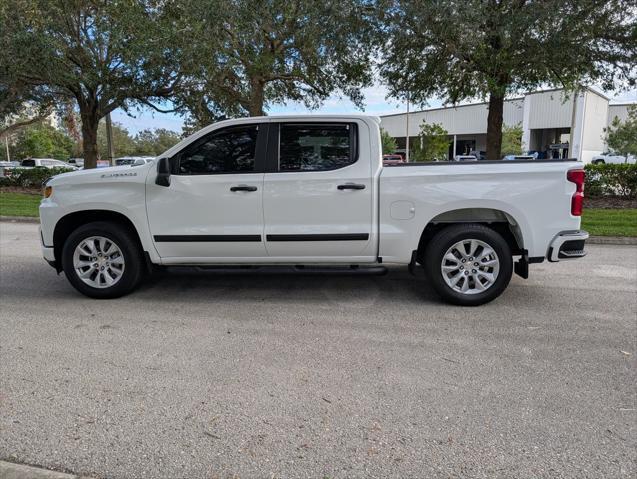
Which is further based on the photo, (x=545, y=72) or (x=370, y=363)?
(x=545, y=72)

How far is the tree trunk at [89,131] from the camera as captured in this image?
19.8m

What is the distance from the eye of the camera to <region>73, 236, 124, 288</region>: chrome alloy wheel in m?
5.66

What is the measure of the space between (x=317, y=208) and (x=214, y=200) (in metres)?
1.10

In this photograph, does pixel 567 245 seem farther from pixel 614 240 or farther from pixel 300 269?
pixel 614 240

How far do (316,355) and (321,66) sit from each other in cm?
1292

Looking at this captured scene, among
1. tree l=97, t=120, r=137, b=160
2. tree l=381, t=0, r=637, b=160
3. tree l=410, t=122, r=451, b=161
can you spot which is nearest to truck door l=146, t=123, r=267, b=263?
tree l=381, t=0, r=637, b=160

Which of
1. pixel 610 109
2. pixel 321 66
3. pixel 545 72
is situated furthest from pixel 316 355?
pixel 610 109

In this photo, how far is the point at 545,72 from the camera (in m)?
12.1

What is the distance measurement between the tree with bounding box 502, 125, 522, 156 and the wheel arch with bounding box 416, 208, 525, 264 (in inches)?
2000

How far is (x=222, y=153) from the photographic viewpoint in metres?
5.53

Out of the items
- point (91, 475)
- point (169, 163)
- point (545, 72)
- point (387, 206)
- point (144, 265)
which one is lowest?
point (91, 475)

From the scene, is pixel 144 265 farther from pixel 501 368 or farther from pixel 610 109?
pixel 610 109

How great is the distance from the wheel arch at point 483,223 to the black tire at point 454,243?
12 cm

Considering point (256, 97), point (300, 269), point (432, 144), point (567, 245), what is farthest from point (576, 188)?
point (432, 144)
